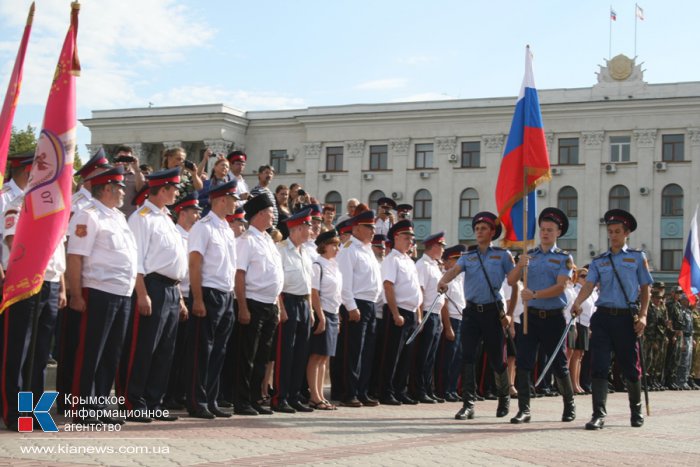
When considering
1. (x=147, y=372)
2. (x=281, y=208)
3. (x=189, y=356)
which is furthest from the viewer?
(x=281, y=208)

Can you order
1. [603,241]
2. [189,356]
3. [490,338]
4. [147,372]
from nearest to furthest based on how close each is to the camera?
[147,372] < [189,356] < [490,338] < [603,241]

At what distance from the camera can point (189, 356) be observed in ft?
33.4

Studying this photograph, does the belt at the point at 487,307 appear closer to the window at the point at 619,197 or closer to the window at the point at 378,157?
the window at the point at 619,197

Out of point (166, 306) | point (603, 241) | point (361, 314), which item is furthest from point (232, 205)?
point (603, 241)

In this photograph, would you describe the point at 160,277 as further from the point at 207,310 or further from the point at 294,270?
the point at 294,270

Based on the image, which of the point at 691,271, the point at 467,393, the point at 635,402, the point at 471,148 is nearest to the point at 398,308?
the point at 467,393

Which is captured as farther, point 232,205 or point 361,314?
point 361,314

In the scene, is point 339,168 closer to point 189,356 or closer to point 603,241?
point 603,241

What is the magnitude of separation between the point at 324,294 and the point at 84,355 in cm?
397

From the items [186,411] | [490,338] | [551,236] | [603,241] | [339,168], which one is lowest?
[186,411]

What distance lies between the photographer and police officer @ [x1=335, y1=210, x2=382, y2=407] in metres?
12.7

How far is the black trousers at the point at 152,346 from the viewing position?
9.49m

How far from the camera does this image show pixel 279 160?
6569 cm

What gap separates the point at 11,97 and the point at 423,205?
5312 cm
